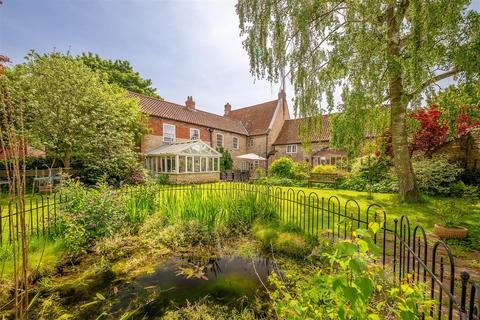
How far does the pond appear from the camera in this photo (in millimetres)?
3732

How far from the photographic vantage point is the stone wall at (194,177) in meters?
17.4

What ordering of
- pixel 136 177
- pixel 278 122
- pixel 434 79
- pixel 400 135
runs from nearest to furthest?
1. pixel 434 79
2. pixel 400 135
3. pixel 136 177
4. pixel 278 122

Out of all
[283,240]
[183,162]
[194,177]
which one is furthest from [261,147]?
[283,240]

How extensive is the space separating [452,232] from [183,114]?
20.9 metres

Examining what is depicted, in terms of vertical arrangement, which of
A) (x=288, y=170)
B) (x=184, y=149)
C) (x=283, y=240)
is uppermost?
(x=184, y=149)

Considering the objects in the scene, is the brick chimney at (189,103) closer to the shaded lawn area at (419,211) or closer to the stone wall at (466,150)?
the shaded lawn area at (419,211)

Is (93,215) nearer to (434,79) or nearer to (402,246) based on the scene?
(402,246)

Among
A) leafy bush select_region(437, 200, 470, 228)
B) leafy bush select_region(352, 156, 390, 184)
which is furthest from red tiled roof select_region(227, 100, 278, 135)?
leafy bush select_region(437, 200, 470, 228)

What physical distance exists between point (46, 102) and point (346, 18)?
14758mm

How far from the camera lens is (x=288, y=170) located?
1831cm

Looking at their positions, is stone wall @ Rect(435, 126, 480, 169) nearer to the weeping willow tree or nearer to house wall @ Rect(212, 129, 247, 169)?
the weeping willow tree

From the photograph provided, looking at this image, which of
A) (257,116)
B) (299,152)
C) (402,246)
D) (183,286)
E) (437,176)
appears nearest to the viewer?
(402,246)

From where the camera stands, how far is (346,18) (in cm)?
788

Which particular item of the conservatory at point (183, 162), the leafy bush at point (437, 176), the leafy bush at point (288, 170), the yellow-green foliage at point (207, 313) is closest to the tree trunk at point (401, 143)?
the leafy bush at point (437, 176)
